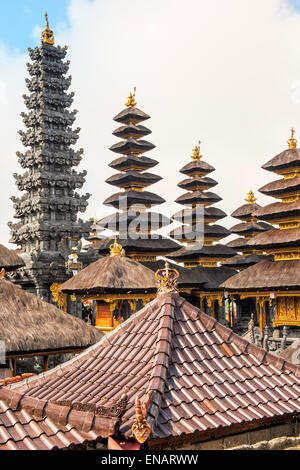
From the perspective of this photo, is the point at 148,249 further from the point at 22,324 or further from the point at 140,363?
the point at 140,363

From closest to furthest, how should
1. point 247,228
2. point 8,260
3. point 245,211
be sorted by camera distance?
point 8,260 < point 247,228 < point 245,211

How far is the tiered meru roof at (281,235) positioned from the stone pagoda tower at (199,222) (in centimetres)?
756

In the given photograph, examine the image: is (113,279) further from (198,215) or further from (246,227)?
(246,227)

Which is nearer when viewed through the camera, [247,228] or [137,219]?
[137,219]

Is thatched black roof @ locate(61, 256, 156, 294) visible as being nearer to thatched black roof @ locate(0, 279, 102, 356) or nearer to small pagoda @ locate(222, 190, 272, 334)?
thatched black roof @ locate(0, 279, 102, 356)

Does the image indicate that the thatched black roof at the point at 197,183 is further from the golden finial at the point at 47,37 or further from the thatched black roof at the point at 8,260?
the thatched black roof at the point at 8,260

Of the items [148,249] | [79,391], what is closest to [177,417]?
[79,391]

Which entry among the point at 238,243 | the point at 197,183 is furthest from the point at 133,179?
the point at 238,243

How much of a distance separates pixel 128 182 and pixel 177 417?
27.0 metres

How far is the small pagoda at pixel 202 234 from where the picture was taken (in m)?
33.7

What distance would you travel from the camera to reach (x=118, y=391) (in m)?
6.46

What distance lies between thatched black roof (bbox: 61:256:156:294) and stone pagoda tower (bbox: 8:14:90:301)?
3.54 metres

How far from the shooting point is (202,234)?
3603cm

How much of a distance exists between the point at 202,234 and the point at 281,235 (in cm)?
1041
